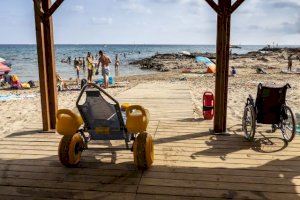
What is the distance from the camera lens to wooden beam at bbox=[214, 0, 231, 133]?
6123mm

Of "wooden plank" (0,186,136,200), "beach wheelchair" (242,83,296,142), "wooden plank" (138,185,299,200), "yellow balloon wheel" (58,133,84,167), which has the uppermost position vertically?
"beach wheelchair" (242,83,296,142)

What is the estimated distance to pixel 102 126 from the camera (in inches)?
199

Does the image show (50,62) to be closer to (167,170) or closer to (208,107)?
(167,170)

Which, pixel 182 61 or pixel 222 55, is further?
pixel 182 61

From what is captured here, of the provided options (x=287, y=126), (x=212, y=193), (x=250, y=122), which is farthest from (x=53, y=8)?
(x=287, y=126)

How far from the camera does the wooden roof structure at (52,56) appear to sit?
6156 millimetres

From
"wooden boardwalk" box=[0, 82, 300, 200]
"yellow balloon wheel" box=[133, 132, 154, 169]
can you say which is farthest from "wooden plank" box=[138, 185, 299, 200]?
"yellow balloon wheel" box=[133, 132, 154, 169]

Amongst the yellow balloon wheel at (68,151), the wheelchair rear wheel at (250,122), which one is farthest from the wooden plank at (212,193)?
the wheelchair rear wheel at (250,122)

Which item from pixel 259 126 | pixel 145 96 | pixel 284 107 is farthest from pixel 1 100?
pixel 284 107

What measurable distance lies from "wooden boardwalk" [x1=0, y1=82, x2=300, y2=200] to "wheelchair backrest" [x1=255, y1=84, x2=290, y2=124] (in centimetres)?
51

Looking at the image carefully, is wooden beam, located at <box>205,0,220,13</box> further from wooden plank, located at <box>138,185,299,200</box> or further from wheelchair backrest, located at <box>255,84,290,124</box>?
wooden plank, located at <box>138,185,299,200</box>

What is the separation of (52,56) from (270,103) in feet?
14.5

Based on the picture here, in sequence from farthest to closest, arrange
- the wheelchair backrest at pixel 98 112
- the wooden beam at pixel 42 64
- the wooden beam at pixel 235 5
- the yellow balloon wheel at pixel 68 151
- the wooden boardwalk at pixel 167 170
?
the wooden beam at pixel 42 64
the wooden beam at pixel 235 5
the yellow balloon wheel at pixel 68 151
the wheelchair backrest at pixel 98 112
the wooden boardwalk at pixel 167 170

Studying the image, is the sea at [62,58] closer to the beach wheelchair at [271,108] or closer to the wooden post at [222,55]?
the wooden post at [222,55]
